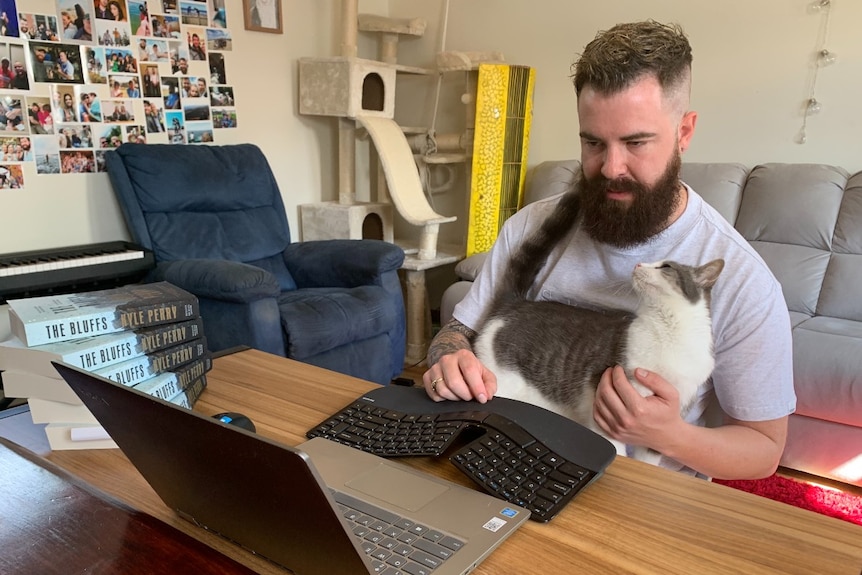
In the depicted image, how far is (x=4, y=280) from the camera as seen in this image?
7.01ft

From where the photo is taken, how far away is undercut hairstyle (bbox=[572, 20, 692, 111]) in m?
0.93

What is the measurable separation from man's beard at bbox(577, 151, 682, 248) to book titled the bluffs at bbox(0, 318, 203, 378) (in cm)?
72

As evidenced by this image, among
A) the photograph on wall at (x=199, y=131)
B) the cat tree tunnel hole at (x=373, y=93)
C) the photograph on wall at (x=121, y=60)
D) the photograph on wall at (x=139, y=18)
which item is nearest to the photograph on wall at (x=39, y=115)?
the photograph on wall at (x=121, y=60)

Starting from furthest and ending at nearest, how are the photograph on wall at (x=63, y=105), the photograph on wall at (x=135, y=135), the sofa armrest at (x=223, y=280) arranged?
the photograph on wall at (x=135, y=135), the photograph on wall at (x=63, y=105), the sofa armrest at (x=223, y=280)

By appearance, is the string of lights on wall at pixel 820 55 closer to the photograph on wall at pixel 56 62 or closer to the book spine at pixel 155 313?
the book spine at pixel 155 313

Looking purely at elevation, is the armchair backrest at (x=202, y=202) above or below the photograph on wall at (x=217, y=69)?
below

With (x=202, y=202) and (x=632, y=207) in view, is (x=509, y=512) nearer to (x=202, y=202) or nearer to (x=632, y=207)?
(x=632, y=207)

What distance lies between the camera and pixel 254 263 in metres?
3.03

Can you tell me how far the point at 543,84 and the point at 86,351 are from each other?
122 inches

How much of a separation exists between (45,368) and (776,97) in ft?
9.96

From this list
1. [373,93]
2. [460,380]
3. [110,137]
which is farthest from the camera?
[373,93]

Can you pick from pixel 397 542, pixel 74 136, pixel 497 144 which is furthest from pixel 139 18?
pixel 397 542

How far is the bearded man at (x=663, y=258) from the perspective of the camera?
0.92m

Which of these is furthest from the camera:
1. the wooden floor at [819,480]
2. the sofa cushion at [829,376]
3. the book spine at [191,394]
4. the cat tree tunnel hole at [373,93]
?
the cat tree tunnel hole at [373,93]
